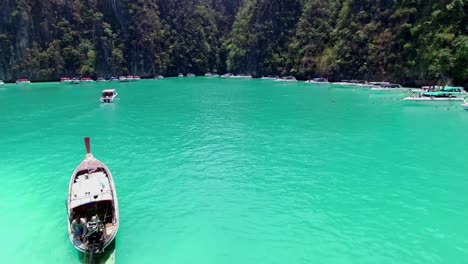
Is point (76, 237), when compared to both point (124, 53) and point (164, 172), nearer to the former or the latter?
point (164, 172)

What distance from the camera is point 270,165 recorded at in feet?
111

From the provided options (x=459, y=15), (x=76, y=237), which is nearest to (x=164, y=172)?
(x=76, y=237)

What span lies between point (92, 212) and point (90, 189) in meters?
1.74

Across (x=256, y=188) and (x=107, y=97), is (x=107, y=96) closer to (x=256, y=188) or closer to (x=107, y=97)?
(x=107, y=97)

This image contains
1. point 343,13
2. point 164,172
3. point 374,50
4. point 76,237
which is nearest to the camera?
point 76,237

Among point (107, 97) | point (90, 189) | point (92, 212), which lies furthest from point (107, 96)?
point (92, 212)

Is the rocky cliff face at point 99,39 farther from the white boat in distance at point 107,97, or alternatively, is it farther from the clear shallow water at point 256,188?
the clear shallow water at point 256,188

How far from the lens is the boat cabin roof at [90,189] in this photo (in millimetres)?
20484

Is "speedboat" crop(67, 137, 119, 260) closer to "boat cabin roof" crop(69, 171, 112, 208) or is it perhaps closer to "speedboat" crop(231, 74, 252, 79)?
"boat cabin roof" crop(69, 171, 112, 208)

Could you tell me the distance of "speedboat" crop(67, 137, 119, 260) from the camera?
60.1ft

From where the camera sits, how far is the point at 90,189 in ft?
71.5

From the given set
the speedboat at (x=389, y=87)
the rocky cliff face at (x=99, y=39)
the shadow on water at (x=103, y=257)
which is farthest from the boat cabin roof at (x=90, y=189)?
the rocky cliff face at (x=99, y=39)

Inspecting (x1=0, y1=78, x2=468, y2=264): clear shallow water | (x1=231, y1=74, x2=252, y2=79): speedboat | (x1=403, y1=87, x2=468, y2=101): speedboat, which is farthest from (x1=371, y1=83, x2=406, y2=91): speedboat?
(x1=231, y1=74, x2=252, y2=79): speedboat

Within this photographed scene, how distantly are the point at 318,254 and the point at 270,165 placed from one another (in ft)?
49.0
